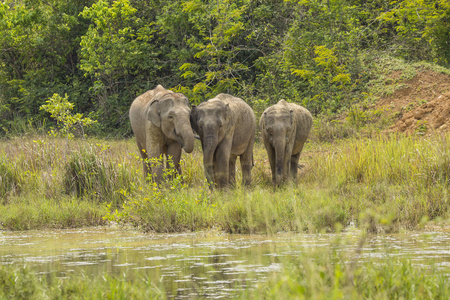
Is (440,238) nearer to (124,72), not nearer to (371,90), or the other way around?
(371,90)

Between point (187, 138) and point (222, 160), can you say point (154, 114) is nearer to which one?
point (187, 138)

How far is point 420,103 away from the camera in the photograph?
19547 mm

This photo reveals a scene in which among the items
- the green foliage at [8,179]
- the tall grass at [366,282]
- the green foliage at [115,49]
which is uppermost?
the green foliage at [115,49]

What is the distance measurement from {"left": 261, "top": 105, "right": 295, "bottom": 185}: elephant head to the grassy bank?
1.81 ft

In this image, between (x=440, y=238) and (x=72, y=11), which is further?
(x=72, y=11)

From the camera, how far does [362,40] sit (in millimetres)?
23812

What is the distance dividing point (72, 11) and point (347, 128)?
539 inches

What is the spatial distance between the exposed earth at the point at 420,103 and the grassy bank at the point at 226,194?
388 cm

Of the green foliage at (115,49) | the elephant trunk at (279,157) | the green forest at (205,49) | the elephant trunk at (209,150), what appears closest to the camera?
the elephant trunk at (209,150)

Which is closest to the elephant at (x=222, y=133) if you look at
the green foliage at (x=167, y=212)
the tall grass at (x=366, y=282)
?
the green foliage at (x=167, y=212)

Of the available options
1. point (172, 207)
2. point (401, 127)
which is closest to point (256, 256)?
point (172, 207)

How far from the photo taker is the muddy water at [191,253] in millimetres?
5598

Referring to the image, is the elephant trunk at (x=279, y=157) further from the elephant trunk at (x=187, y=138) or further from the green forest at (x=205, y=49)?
the green forest at (x=205, y=49)

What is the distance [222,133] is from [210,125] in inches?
18.4
